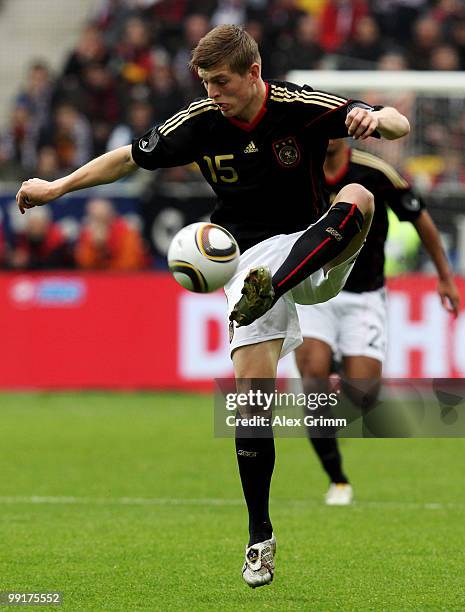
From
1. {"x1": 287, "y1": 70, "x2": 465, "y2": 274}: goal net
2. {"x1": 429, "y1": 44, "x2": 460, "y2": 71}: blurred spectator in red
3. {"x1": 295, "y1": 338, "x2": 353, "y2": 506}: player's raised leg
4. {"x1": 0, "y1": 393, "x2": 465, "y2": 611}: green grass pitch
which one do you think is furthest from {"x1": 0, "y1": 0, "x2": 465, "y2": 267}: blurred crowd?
{"x1": 295, "y1": 338, "x2": 353, "y2": 506}: player's raised leg

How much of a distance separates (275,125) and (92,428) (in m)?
7.06

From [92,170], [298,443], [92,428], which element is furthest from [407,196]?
[92,428]

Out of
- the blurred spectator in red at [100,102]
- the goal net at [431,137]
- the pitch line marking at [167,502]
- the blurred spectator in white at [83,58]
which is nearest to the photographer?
the pitch line marking at [167,502]

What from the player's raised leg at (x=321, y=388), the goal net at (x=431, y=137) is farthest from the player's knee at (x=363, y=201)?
the goal net at (x=431, y=137)

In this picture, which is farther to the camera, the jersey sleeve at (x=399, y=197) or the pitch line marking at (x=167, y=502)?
the pitch line marking at (x=167, y=502)

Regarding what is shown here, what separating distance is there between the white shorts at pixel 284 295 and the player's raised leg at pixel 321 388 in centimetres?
214

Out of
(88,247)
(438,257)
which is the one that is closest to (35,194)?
(438,257)

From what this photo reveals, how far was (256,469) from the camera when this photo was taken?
231 inches

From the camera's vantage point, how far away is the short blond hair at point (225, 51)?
5648mm

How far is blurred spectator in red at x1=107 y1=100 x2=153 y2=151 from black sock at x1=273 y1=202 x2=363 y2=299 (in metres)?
12.1

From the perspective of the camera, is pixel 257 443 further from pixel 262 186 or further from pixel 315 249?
pixel 262 186

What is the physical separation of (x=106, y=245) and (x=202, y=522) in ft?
27.9

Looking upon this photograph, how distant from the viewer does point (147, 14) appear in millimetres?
19984

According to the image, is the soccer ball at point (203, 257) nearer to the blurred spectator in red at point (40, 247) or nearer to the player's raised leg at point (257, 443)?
the player's raised leg at point (257, 443)
